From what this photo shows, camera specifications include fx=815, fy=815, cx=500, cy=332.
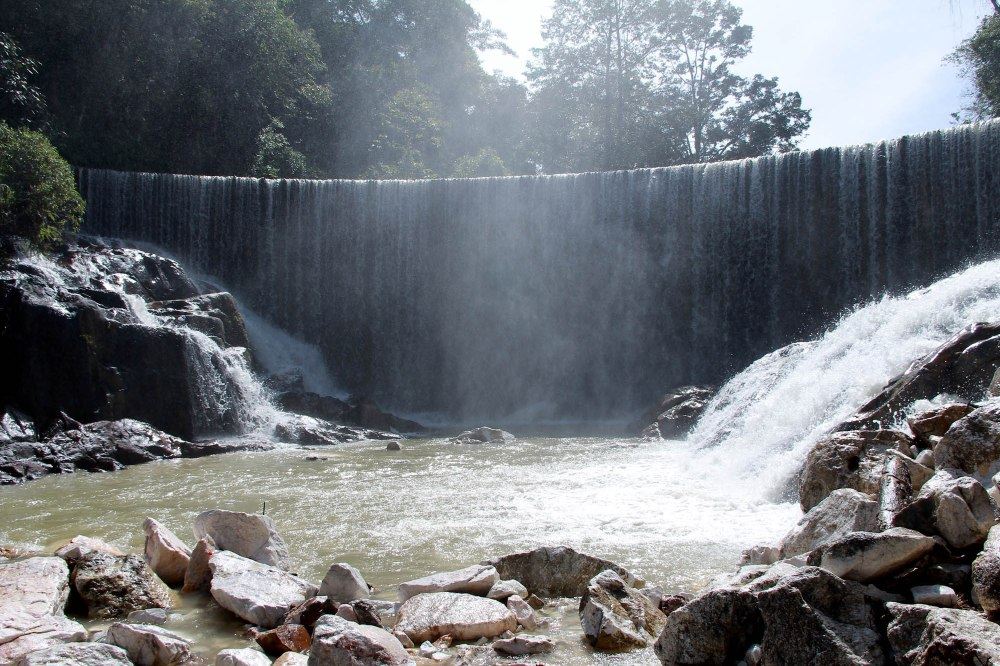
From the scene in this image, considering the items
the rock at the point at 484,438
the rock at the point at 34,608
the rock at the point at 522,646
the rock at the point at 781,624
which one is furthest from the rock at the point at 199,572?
the rock at the point at 484,438

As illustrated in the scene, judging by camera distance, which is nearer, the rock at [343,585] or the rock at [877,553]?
the rock at [877,553]

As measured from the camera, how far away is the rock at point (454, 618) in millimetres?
3877

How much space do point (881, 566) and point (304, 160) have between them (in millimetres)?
25855

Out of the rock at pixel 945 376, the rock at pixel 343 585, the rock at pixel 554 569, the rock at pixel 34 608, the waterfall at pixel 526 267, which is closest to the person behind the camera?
the rock at pixel 34 608

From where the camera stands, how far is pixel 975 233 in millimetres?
15578

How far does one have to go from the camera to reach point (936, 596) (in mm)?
3064

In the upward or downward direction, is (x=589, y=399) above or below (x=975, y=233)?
below

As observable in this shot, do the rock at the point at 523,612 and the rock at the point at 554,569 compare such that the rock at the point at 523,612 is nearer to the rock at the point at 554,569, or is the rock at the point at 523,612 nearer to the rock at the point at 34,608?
the rock at the point at 554,569

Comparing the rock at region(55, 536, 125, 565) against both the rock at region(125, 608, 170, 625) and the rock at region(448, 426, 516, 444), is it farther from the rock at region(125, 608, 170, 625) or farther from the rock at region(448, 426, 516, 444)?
the rock at region(448, 426, 516, 444)

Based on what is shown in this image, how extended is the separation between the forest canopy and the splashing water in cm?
1759

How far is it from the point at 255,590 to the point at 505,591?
1.32m

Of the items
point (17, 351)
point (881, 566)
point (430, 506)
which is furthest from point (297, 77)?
point (881, 566)

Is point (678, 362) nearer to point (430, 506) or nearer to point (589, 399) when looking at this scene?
point (589, 399)

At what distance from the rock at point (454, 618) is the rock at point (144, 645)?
101 centimetres
